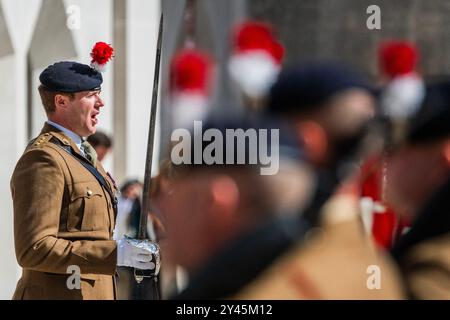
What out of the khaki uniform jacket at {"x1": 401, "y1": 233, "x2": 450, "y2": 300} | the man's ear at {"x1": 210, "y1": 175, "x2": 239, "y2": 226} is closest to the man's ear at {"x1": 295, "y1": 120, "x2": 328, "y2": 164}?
the man's ear at {"x1": 210, "y1": 175, "x2": 239, "y2": 226}

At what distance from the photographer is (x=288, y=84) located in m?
1.96

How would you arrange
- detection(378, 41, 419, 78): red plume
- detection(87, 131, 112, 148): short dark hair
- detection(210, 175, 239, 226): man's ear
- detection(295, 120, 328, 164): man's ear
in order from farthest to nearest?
1. detection(87, 131, 112, 148): short dark hair
2. detection(378, 41, 419, 78): red plume
3. detection(295, 120, 328, 164): man's ear
4. detection(210, 175, 239, 226): man's ear

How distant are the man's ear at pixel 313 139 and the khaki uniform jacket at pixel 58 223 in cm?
116


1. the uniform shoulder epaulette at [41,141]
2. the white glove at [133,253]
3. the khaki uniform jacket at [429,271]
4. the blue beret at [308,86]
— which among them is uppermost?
the uniform shoulder epaulette at [41,141]

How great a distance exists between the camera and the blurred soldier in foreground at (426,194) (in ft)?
6.96

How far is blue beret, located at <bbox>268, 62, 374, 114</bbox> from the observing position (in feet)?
6.29

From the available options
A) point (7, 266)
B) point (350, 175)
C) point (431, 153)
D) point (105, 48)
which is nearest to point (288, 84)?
point (350, 175)

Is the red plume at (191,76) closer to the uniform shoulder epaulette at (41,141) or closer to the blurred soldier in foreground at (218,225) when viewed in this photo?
the uniform shoulder epaulette at (41,141)

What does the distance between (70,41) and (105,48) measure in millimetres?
2257

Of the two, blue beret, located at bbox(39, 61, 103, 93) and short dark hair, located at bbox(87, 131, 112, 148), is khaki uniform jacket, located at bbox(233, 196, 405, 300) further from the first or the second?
short dark hair, located at bbox(87, 131, 112, 148)

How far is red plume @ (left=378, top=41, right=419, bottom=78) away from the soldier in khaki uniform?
1420mm

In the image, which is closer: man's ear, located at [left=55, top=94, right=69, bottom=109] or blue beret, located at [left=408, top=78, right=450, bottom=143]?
blue beret, located at [left=408, top=78, right=450, bottom=143]

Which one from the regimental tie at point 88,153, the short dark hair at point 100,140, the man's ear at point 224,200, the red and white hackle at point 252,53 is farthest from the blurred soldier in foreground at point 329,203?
the short dark hair at point 100,140

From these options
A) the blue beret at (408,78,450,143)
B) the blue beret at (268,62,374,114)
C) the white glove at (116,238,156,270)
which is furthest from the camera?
the white glove at (116,238,156,270)
